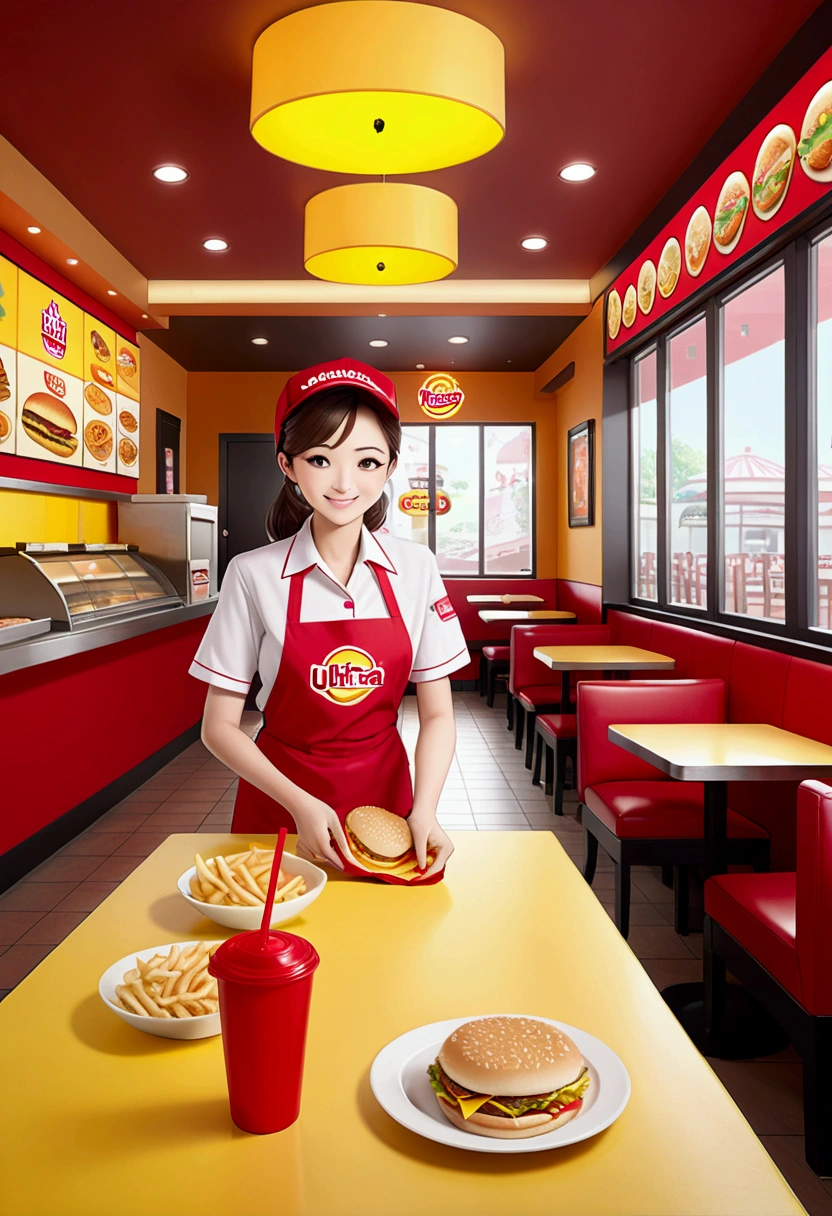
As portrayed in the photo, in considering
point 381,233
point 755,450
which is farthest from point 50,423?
point 755,450

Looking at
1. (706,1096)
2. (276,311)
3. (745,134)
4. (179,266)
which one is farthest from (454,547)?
(706,1096)

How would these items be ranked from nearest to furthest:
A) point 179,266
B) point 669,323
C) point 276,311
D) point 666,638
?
1. point 666,638
2. point 669,323
3. point 179,266
4. point 276,311

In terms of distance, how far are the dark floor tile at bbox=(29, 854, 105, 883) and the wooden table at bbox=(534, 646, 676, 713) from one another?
247 centimetres

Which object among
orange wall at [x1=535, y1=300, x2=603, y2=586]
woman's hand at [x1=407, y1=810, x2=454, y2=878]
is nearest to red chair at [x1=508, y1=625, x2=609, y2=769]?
orange wall at [x1=535, y1=300, x2=603, y2=586]

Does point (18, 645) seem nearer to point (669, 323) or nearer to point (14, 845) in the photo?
point (14, 845)

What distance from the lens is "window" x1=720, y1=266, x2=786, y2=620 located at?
13.1 feet

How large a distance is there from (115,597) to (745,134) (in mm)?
4105

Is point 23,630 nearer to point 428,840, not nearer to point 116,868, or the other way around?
point 116,868

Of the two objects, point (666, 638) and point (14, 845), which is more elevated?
point (666, 638)

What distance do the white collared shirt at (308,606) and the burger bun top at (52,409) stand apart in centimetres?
385

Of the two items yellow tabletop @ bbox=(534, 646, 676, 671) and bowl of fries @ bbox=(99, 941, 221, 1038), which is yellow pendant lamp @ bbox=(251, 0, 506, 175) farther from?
bowl of fries @ bbox=(99, 941, 221, 1038)

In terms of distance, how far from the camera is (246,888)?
1.25 m

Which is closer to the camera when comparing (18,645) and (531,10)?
(531,10)

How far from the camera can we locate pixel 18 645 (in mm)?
3693
